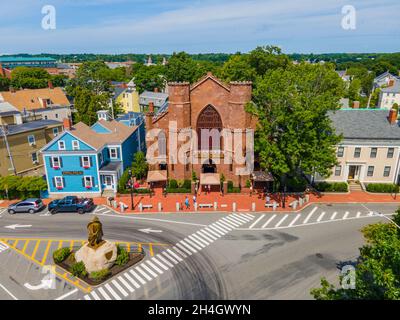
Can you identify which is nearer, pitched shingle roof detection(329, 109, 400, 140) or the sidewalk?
the sidewalk

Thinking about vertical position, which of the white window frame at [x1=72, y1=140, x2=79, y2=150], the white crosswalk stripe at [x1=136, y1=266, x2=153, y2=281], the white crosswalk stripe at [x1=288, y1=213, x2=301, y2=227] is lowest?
the white crosswalk stripe at [x1=288, y1=213, x2=301, y2=227]

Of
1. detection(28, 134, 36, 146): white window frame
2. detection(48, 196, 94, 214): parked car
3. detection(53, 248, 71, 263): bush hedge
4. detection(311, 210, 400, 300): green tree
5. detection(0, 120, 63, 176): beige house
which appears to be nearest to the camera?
detection(311, 210, 400, 300): green tree

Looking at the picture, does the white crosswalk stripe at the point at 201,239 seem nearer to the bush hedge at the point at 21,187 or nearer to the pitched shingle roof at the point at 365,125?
the bush hedge at the point at 21,187

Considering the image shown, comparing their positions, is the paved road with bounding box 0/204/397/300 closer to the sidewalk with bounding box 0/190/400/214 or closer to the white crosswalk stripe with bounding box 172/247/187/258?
the white crosswalk stripe with bounding box 172/247/187/258

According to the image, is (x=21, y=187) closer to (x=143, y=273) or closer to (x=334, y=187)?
(x=143, y=273)

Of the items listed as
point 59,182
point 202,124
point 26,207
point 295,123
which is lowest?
point 26,207

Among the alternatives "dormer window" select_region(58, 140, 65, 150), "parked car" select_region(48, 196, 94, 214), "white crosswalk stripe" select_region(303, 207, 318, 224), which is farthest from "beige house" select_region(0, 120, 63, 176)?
"white crosswalk stripe" select_region(303, 207, 318, 224)

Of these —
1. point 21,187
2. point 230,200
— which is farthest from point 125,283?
point 21,187
